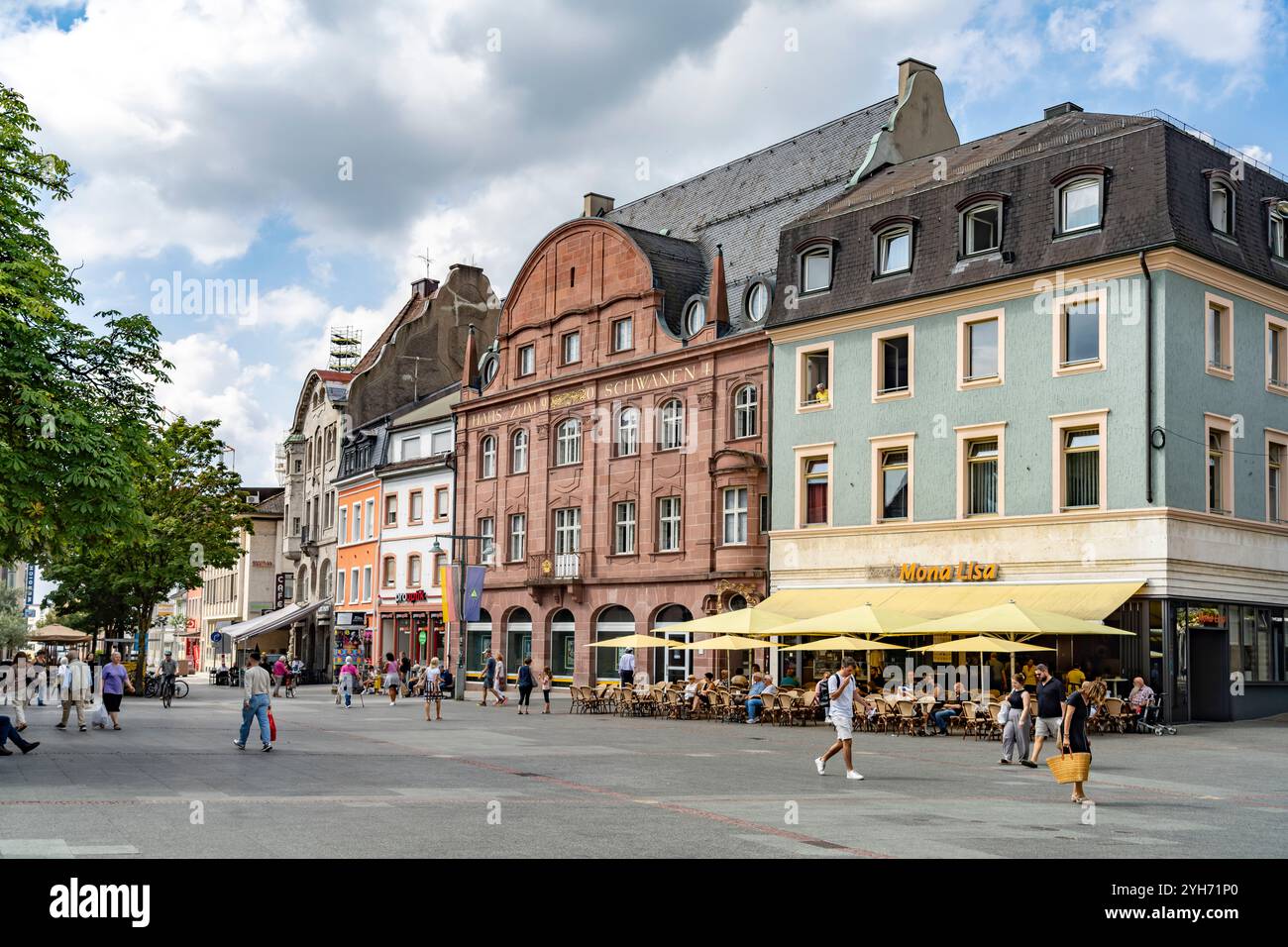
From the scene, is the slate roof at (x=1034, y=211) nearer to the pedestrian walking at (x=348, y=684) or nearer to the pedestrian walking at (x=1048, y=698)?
the pedestrian walking at (x=1048, y=698)

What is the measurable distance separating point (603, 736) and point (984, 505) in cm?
1299

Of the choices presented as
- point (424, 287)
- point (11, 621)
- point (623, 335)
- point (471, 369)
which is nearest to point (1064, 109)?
point (623, 335)

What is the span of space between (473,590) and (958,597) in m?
18.6

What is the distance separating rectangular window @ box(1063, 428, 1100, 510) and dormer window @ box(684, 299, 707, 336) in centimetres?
1497

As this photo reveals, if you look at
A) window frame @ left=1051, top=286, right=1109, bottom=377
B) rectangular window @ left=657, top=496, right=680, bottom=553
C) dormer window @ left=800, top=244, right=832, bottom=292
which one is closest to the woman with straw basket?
window frame @ left=1051, top=286, right=1109, bottom=377

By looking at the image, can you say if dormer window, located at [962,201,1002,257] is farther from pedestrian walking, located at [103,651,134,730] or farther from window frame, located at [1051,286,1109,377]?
pedestrian walking, located at [103,651,134,730]

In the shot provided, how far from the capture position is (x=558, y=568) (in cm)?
5053

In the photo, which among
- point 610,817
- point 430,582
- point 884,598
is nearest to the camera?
point 610,817

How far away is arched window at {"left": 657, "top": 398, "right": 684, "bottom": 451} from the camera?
46094 millimetres

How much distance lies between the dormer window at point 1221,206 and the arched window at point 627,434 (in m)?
19.9

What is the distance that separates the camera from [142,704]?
44.4m

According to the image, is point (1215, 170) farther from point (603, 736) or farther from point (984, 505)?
point (603, 736)

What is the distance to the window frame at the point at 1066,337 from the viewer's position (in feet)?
110
